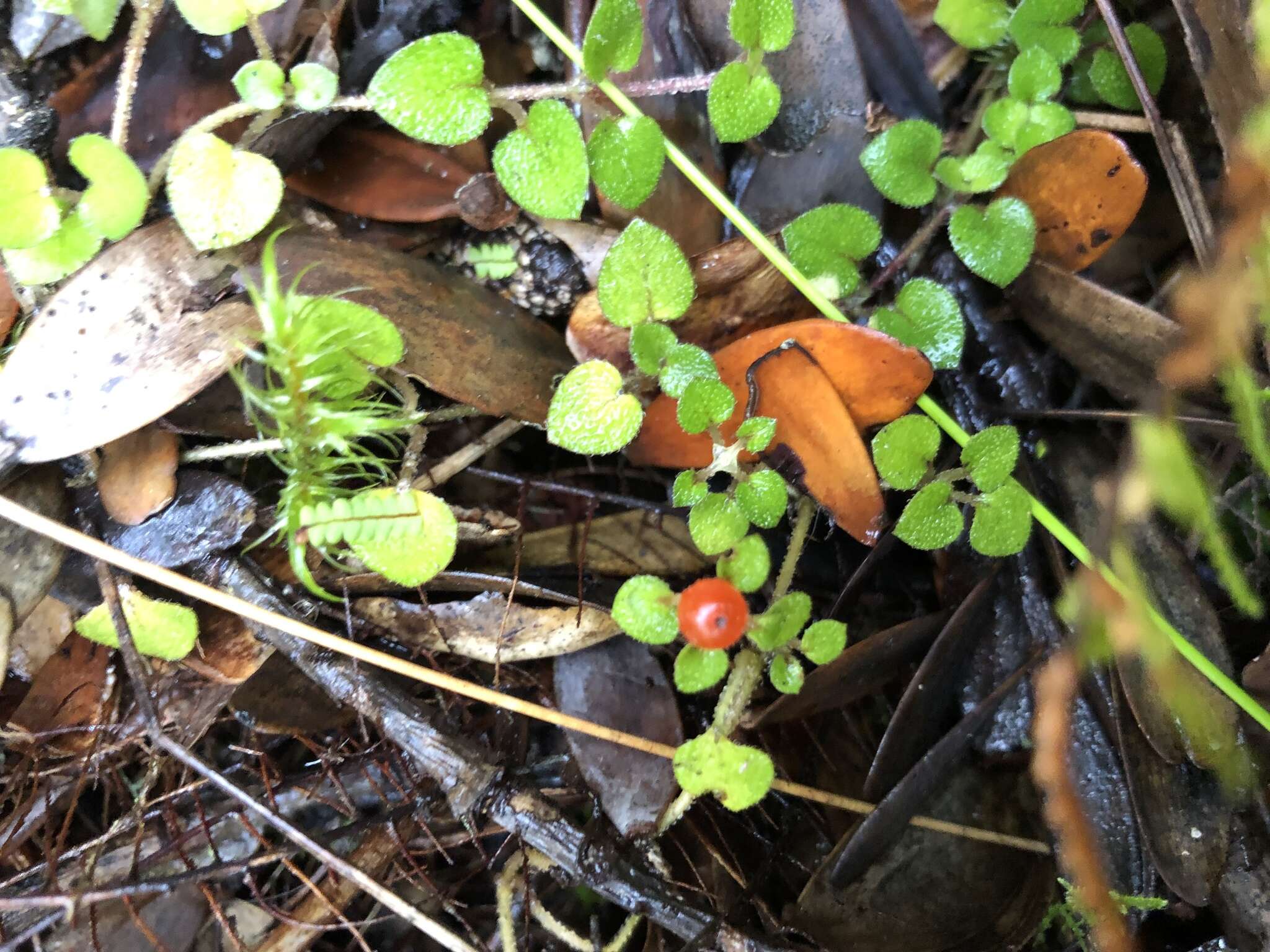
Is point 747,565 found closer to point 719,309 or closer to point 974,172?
point 719,309

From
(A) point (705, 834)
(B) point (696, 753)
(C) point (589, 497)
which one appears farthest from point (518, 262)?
(A) point (705, 834)

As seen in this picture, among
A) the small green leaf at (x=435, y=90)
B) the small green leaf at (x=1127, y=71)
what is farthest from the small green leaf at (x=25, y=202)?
the small green leaf at (x=1127, y=71)

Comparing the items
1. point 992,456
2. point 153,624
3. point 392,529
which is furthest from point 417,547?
point 992,456

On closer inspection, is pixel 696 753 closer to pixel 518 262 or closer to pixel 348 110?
pixel 518 262

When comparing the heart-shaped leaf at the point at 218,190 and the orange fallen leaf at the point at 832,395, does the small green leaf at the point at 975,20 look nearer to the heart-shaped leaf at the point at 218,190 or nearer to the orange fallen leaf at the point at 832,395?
the orange fallen leaf at the point at 832,395

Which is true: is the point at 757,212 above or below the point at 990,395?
above
